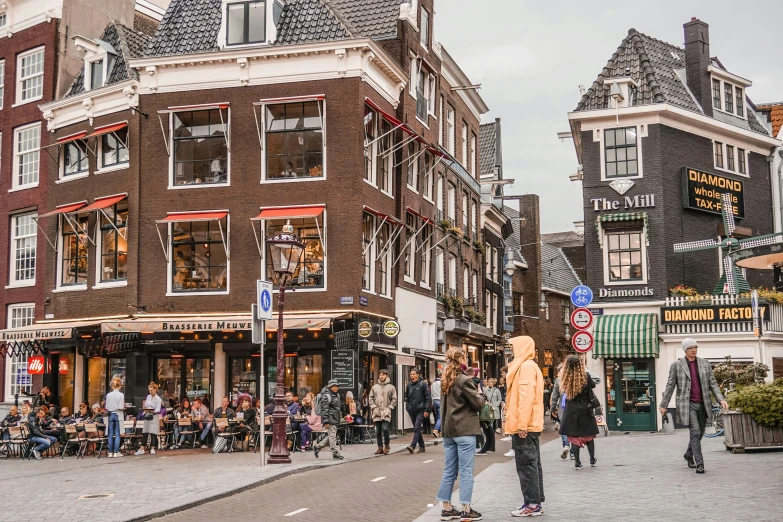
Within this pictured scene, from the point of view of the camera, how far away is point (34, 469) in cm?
1941

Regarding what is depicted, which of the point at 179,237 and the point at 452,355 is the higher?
the point at 179,237

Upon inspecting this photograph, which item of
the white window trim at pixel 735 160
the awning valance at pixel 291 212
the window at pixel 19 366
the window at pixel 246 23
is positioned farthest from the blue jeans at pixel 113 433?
the white window trim at pixel 735 160

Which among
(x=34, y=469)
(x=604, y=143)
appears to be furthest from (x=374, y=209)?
(x=34, y=469)

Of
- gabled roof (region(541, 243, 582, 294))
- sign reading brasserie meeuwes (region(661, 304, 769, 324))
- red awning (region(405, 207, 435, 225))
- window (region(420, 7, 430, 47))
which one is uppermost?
window (region(420, 7, 430, 47))

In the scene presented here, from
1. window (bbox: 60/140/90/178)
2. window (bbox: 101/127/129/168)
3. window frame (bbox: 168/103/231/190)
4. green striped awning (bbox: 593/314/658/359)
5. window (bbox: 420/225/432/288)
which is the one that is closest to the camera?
window frame (bbox: 168/103/231/190)

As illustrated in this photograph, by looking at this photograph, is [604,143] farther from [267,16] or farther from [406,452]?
[406,452]

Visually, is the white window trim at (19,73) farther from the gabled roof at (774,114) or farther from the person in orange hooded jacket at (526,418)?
the gabled roof at (774,114)

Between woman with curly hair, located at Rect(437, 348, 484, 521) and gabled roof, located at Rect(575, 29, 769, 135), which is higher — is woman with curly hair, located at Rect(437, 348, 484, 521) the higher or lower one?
the lower one

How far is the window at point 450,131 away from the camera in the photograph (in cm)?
3769

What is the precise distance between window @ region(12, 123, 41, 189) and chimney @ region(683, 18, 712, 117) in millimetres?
23609

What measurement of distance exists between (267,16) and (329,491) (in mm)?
17856

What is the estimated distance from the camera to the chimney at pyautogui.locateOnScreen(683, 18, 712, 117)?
3441 cm

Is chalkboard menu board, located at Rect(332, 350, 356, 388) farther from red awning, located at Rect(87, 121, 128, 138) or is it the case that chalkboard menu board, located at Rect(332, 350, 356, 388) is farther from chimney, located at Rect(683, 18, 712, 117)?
chimney, located at Rect(683, 18, 712, 117)

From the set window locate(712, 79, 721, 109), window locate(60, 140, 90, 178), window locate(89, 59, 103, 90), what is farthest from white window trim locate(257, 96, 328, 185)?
window locate(712, 79, 721, 109)
